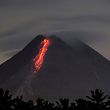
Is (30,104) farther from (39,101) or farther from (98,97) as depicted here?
(98,97)

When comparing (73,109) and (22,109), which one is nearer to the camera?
(22,109)

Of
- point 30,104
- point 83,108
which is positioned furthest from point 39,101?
point 83,108

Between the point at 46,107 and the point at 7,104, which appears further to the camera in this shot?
the point at 46,107

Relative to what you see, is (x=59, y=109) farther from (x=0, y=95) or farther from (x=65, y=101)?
(x=0, y=95)

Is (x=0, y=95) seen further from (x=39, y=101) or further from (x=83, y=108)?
(x=83, y=108)

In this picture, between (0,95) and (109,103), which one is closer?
(0,95)

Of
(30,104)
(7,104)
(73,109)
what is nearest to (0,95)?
(7,104)

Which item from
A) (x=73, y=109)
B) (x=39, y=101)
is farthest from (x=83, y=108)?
(x=39, y=101)
